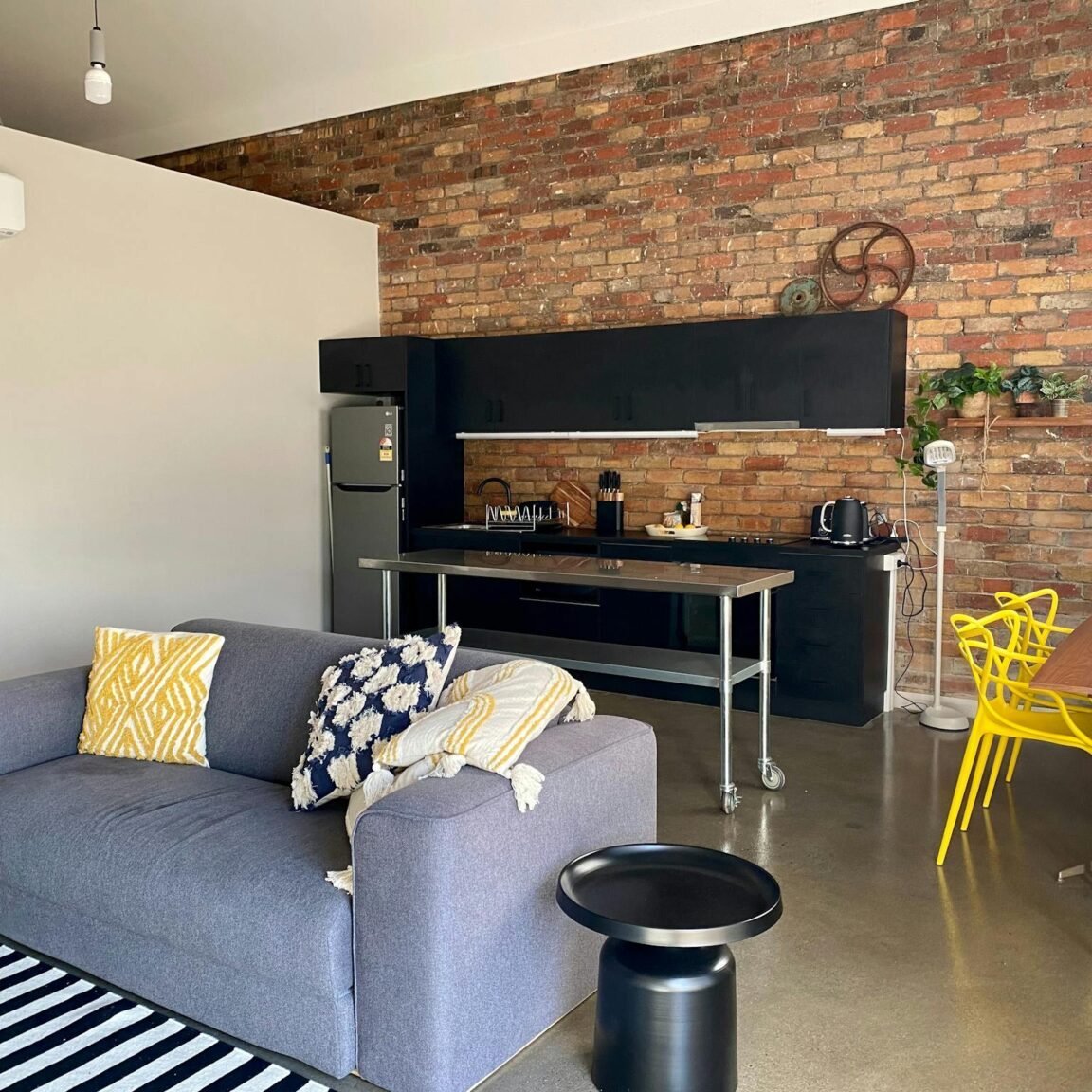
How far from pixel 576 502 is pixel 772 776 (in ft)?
9.51

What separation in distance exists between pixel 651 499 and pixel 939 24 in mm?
3009

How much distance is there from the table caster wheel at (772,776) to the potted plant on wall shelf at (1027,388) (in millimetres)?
2339

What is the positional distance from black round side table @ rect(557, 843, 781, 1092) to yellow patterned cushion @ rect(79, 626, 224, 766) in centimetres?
156

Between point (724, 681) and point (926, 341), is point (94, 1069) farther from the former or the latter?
point (926, 341)

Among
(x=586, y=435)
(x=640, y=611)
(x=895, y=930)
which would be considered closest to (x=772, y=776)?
(x=895, y=930)

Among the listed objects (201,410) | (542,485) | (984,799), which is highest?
(201,410)

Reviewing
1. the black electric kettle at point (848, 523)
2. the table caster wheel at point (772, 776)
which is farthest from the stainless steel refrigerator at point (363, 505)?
the table caster wheel at point (772, 776)

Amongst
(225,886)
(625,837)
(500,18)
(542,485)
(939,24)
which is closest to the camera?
(225,886)

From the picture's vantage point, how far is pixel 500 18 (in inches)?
256

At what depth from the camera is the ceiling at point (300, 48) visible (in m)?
6.26

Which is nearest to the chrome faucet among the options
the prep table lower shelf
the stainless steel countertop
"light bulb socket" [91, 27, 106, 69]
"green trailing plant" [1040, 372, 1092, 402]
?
the stainless steel countertop

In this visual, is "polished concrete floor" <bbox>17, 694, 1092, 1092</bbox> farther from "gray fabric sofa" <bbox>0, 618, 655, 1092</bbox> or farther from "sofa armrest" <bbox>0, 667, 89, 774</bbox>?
"sofa armrest" <bbox>0, 667, 89, 774</bbox>

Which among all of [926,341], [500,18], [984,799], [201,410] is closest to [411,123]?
[500,18]

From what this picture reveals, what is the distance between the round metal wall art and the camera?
6125 mm
